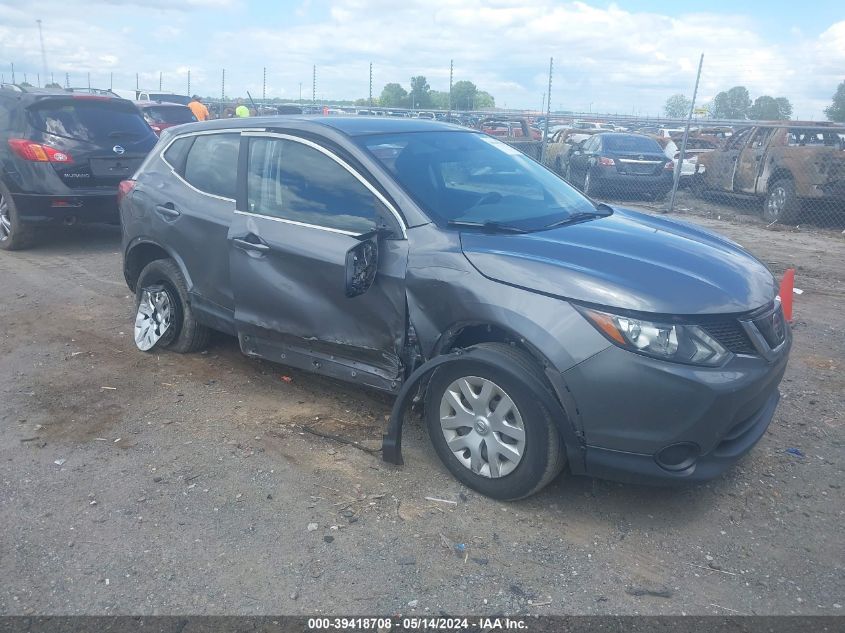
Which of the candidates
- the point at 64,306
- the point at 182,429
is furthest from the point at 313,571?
the point at 64,306

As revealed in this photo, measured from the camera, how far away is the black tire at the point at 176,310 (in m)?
5.13

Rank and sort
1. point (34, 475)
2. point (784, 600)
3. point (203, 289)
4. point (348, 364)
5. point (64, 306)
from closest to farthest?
point (784, 600)
point (34, 475)
point (348, 364)
point (203, 289)
point (64, 306)

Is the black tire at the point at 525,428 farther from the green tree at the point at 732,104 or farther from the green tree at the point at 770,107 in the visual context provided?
the green tree at the point at 770,107

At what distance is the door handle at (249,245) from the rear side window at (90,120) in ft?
17.1

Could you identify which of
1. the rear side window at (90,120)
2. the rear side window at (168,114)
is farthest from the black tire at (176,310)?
the rear side window at (168,114)

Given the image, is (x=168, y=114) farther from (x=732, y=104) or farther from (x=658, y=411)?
(x=732, y=104)

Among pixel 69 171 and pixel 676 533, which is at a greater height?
pixel 69 171

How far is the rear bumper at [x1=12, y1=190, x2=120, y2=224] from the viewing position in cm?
828

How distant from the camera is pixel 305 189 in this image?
4.21 m

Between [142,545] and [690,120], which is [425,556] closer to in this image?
[142,545]

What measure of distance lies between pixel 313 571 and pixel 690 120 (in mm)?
11952

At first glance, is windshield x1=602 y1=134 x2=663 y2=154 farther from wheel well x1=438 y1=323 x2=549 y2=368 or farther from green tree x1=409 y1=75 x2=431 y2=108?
green tree x1=409 y1=75 x2=431 y2=108

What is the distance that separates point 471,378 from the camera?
345cm

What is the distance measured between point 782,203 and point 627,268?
10025 millimetres
